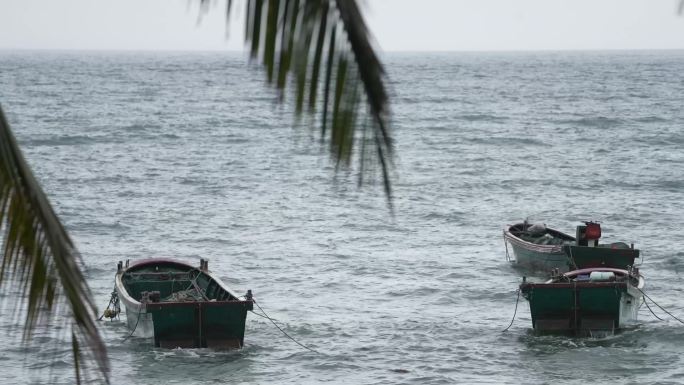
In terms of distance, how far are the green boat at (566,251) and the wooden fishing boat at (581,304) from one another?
4333mm

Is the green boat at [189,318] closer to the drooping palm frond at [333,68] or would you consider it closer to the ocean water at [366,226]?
the ocean water at [366,226]

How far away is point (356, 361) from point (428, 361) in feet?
5.01

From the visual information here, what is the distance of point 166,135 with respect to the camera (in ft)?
311

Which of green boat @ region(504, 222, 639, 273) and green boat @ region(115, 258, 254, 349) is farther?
green boat @ region(504, 222, 639, 273)

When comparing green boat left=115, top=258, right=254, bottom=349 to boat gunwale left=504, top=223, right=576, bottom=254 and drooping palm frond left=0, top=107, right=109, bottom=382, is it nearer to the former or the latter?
boat gunwale left=504, top=223, right=576, bottom=254

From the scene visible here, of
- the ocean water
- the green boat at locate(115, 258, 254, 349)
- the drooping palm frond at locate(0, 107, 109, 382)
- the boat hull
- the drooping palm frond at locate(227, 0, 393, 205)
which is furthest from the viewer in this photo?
the boat hull

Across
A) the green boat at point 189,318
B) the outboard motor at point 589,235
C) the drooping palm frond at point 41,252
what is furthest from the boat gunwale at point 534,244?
the drooping palm frond at point 41,252

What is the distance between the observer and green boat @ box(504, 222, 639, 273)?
32.1 meters

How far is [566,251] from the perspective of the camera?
32562 mm

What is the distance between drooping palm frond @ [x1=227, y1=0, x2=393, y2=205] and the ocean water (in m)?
0.07

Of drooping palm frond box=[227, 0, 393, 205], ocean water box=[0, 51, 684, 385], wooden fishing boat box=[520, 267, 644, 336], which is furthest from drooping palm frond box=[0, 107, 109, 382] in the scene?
wooden fishing boat box=[520, 267, 644, 336]

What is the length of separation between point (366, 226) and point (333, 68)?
46.0 metres

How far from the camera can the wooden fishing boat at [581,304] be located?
88.1 ft

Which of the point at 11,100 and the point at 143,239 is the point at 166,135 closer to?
the point at 11,100
